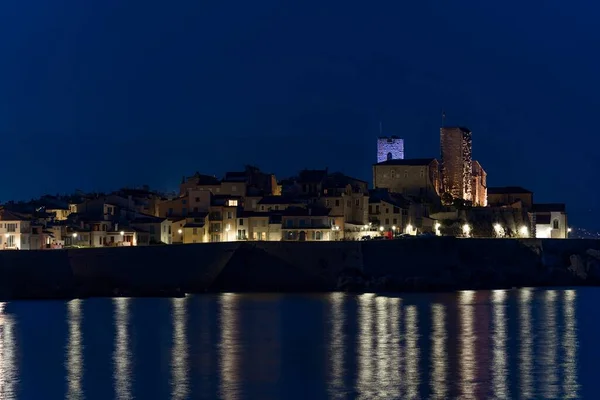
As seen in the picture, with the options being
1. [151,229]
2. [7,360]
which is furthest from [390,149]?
[7,360]

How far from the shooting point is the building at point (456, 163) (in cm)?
8944

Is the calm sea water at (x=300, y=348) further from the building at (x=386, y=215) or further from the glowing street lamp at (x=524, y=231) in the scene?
the glowing street lamp at (x=524, y=231)

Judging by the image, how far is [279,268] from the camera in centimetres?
6788

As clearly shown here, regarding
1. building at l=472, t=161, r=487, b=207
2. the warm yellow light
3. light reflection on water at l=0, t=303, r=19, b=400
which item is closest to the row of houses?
the warm yellow light

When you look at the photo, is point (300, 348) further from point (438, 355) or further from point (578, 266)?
point (578, 266)

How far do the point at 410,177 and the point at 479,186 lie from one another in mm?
7578

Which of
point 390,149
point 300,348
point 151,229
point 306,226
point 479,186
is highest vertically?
point 390,149

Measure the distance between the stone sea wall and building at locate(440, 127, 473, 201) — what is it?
584 inches

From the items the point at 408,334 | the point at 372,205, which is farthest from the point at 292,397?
the point at 372,205

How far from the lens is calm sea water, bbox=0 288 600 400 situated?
120ft

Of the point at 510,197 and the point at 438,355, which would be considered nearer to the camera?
the point at 438,355

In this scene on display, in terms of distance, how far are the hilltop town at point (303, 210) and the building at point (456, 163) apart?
2.7 inches

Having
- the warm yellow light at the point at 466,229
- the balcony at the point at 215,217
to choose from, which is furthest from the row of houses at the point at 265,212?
the warm yellow light at the point at 466,229

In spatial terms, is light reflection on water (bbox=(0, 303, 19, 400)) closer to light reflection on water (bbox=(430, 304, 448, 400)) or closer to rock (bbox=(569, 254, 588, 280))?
light reflection on water (bbox=(430, 304, 448, 400))
